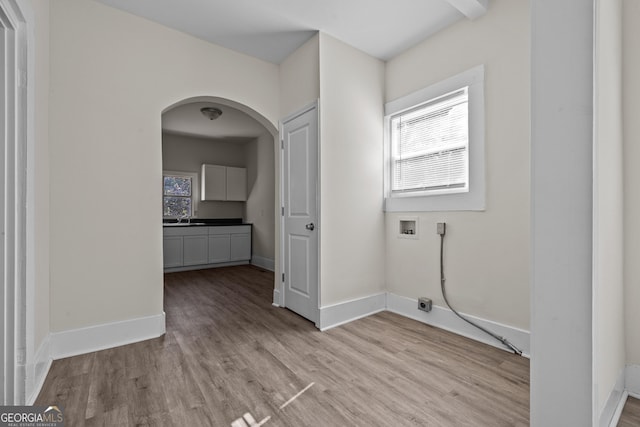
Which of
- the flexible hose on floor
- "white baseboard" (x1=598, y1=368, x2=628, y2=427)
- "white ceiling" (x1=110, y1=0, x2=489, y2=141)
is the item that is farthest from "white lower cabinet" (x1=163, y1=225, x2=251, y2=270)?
"white baseboard" (x1=598, y1=368, x2=628, y2=427)

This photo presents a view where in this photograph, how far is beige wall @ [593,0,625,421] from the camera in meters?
1.17

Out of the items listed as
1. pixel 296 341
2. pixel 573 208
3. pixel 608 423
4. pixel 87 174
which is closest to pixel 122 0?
pixel 87 174

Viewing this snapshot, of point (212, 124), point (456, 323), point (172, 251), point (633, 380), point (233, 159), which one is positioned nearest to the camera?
point (633, 380)

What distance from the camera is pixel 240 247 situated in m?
6.42

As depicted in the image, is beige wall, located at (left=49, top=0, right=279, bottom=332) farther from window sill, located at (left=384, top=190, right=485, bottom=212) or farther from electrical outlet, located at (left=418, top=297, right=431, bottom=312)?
electrical outlet, located at (left=418, top=297, right=431, bottom=312)

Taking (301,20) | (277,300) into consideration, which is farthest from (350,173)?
(277,300)

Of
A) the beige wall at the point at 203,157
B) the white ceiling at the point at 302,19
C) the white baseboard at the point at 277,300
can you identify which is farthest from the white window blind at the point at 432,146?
the beige wall at the point at 203,157

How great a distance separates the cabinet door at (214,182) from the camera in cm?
653

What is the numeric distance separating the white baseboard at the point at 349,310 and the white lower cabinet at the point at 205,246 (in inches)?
152

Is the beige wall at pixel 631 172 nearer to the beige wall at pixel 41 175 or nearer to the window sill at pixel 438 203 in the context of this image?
the window sill at pixel 438 203

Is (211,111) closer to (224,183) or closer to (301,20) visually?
(224,183)

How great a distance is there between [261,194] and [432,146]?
4.24 meters

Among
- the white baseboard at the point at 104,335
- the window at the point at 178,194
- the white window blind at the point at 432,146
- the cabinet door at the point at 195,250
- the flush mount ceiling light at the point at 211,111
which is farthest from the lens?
the window at the point at 178,194

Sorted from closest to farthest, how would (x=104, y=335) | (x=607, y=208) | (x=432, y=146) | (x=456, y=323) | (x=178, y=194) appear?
(x=607, y=208)
(x=104, y=335)
(x=456, y=323)
(x=432, y=146)
(x=178, y=194)
